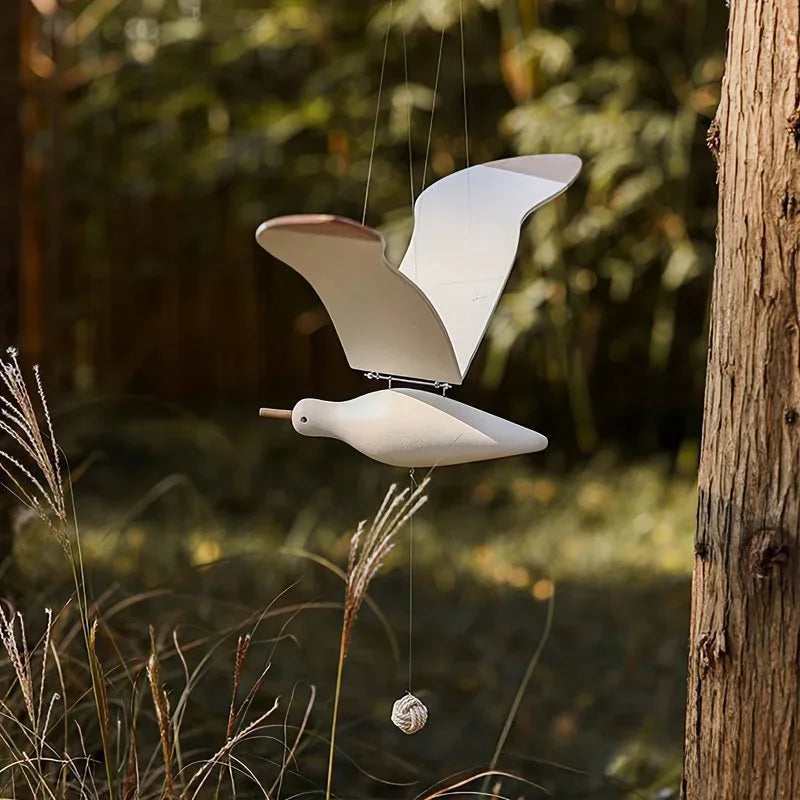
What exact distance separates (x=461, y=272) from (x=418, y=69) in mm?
4635

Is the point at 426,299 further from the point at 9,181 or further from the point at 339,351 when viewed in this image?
the point at 339,351

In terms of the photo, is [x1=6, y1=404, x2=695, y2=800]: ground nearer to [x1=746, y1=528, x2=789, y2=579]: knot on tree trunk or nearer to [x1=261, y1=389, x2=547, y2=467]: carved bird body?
[x1=261, y1=389, x2=547, y2=467]: carved bird body

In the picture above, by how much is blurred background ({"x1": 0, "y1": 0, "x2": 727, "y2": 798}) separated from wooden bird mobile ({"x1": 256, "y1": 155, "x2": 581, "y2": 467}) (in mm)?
1013

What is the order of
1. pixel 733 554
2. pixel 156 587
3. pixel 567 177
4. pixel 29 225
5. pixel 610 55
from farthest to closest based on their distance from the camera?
pixel 29 225 < pixel 610 55 < pixel 156 587 < pixel 567 177 < pixel 733 554

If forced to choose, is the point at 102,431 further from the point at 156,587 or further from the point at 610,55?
the point at 610,55

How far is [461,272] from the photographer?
4.76 feet

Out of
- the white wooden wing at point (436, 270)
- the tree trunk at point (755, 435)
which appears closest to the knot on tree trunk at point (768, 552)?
the tree trunk at point (755, 435)

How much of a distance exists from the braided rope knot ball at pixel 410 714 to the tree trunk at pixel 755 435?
13.0 inches

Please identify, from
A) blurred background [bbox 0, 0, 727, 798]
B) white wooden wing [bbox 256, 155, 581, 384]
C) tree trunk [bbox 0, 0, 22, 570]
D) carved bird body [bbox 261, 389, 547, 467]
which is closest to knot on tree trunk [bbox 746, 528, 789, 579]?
carved bird body [bbox 261, 389, 547, 467]

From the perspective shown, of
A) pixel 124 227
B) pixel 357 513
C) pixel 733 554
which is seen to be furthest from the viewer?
pixel 124 227

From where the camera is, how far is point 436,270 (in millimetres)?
1460

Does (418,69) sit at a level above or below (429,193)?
above

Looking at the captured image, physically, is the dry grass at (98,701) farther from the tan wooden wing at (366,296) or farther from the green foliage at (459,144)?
the green foliage at (459,144)

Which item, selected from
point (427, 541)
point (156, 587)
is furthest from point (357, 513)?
point (156, 587)
